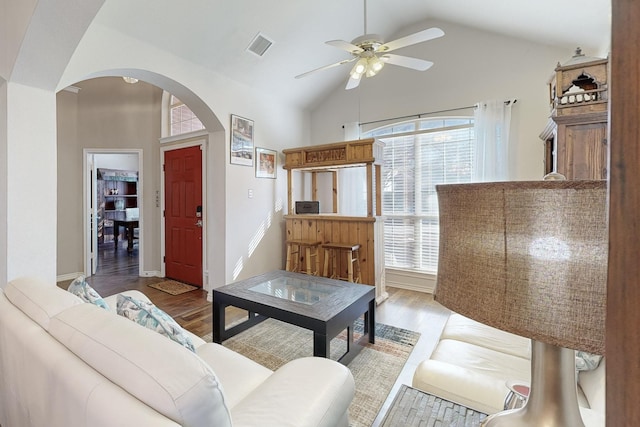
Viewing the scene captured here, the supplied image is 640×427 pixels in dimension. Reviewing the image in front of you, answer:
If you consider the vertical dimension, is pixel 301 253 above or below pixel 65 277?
above

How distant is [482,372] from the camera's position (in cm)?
145

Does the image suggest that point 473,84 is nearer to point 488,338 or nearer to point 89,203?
point 488,338

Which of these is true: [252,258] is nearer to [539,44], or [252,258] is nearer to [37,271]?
[37,271]

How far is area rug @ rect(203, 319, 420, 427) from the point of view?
6.22 ft

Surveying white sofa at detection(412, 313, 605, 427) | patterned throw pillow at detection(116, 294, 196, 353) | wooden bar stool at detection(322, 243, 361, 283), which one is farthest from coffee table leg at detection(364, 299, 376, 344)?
patterned throw pillow at detection(116, 294, 196, 353)

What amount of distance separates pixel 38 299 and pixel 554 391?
5.45ft

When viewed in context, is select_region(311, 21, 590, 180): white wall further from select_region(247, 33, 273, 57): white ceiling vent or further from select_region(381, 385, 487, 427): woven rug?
select_region(381, 385, 487, 427): woven rug

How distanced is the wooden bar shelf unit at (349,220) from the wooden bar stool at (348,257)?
0.04 meters

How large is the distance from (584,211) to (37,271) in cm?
310

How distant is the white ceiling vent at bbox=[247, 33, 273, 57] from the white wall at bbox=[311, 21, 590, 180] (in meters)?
1.51

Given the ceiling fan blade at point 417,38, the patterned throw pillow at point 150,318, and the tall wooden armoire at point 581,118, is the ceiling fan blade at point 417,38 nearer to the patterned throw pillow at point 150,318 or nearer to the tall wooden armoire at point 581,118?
the tall wooden armoire at point 581,118

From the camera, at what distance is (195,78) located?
126 inches

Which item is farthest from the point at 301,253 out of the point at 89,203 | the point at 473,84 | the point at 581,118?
the point at 89,203

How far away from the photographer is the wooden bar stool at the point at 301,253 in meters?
4.03
